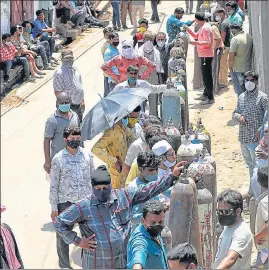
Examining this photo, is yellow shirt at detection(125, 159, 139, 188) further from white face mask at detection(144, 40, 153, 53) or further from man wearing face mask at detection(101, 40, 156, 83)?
white face mask at detection(144, 40, 153, 53)

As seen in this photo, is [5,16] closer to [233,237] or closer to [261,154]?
[261,154]

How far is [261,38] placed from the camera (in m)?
13.9

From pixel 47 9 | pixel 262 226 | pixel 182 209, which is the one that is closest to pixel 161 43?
pixel 182 209

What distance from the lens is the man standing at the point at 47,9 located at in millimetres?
22767

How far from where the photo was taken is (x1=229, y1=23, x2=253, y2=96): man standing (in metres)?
14.6

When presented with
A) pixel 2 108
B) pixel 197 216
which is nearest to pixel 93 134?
pixel 197 216

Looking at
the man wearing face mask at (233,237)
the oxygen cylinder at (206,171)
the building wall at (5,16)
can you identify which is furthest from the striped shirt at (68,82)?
the building wall at (5,16)

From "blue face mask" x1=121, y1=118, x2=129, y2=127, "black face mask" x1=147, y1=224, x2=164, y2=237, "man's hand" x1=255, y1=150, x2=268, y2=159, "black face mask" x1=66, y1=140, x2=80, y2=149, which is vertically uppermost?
"black face mask" x1=147, y1=224, x2=164, y2=237

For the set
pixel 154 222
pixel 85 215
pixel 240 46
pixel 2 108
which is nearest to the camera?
pixel 154 222

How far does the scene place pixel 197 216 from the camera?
784 centimetres

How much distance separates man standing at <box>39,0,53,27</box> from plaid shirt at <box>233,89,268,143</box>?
41.7 feet

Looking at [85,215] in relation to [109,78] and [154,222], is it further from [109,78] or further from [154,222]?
[109,78]

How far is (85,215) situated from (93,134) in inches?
107

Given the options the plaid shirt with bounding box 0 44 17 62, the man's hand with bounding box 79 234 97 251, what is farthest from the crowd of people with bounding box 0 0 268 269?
the plaid shirt with bounding box 0 44 17 62
